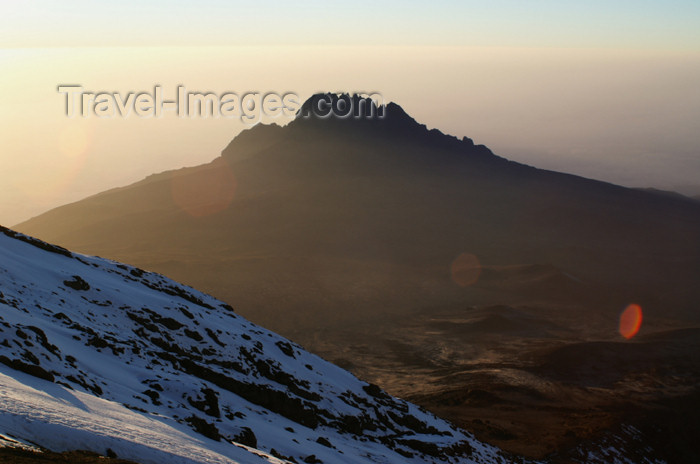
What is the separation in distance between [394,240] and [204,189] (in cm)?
4824

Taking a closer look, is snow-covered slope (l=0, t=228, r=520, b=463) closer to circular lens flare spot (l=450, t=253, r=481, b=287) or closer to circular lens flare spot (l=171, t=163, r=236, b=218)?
circular lens flare spot (l=450, t=253, r=481, b=287)

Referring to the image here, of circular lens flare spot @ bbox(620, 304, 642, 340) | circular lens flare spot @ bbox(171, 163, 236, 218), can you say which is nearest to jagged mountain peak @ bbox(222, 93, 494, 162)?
circular lens flare spot @ bbox(171, 163, 236, 218)

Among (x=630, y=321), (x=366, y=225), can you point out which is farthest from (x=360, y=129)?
(x=630, y=321)

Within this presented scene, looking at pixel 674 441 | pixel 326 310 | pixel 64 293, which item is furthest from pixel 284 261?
pixel 64 293

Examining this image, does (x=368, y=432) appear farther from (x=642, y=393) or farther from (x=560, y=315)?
(x=560, y=315)

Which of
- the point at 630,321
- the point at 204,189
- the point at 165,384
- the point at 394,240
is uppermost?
the point at 204,189

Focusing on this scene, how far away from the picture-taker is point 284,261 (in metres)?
83.1

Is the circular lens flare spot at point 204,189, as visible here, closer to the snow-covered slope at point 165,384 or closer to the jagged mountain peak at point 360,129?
the jagged mountain peak at point 360,129

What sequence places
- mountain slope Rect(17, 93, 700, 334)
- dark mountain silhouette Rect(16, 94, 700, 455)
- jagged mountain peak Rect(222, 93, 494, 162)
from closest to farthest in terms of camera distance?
dark mountain silhouette Rect(16, 94, 700, 455)
mountain slope Rect(17, 93, 700, 334)
jagged mountain peak Rect(222, 93, 494, 162)

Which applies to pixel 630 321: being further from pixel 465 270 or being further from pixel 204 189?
pixel 204 189

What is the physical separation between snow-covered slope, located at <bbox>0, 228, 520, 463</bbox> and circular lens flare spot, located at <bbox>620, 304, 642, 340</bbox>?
4009cm

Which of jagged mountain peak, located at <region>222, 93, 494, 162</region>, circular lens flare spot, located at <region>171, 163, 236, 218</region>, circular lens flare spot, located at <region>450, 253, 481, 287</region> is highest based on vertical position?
jagged mountain peak, located at <region>222, 93, 494, 162</region>

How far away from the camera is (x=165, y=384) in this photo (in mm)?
15844

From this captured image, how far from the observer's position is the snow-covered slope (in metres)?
10.8
